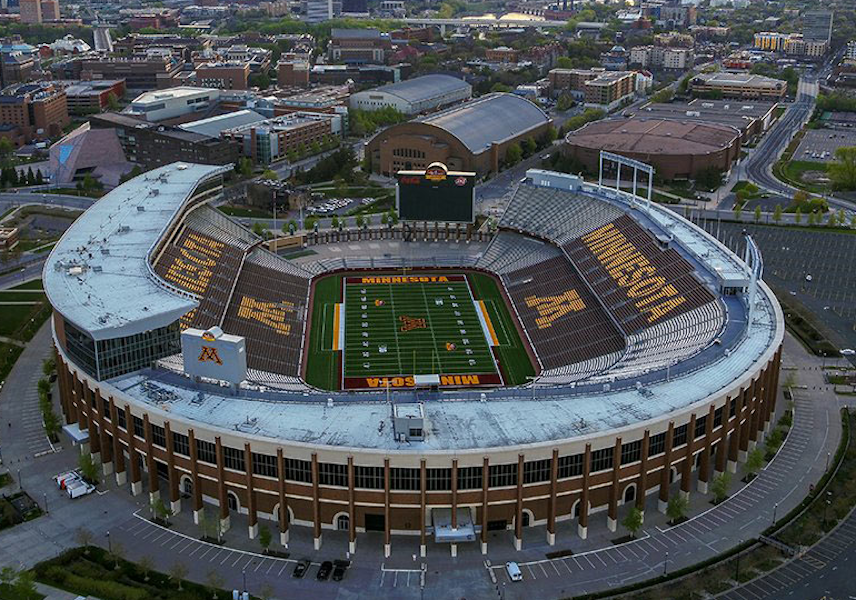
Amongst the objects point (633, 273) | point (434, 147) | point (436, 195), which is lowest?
point (633, 273)

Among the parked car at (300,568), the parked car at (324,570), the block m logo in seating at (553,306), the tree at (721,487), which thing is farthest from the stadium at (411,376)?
the parked car at (324,570)

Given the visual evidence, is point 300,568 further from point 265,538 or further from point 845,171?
point 845,171

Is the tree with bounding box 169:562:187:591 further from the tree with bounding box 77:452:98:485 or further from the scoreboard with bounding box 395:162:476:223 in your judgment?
the scoreboard with bounding box 395:162:476:223

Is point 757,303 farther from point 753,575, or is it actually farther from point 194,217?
point 194,217

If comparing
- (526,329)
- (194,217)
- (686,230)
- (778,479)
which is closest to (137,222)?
(194,217)

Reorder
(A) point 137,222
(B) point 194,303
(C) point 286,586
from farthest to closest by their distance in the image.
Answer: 1. (A) point 137,222
2. (B) point 194,303
3. (C) point 286,586

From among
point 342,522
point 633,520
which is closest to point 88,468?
point 342,522
